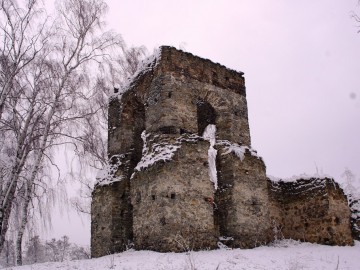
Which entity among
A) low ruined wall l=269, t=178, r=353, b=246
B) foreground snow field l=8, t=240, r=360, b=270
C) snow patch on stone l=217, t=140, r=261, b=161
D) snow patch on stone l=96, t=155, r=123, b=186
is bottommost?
foreground snow field l=8, t=240, r=360, b=270

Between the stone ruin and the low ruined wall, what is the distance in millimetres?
30

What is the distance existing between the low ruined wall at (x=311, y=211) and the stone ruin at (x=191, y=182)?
0.10 feet

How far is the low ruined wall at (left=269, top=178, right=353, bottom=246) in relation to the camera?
10.7m

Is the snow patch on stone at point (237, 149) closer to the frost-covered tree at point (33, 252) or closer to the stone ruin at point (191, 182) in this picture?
the stone ruin at point (191, 182)

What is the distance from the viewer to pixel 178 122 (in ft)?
31.3

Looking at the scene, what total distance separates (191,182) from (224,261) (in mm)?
2216

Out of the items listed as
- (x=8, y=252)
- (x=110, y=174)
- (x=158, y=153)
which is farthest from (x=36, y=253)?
(x=158, y=153)

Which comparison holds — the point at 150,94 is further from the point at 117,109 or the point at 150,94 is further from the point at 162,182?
the point at 162,182

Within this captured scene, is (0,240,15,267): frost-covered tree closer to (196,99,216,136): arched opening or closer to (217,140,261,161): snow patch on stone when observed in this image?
(196,99,216,136): arched opening

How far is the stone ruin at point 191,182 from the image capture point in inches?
341

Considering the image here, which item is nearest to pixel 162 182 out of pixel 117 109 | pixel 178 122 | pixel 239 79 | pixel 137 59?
pixel 178 122

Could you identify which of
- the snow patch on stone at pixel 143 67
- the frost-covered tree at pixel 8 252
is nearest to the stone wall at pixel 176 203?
the snow patch on stone at pixel 143 67

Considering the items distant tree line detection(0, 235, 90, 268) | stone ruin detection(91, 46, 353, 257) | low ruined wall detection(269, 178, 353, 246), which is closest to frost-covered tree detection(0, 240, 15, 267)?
distant tree line detection(0, 235, 90, 268)

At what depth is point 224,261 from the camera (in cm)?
721
